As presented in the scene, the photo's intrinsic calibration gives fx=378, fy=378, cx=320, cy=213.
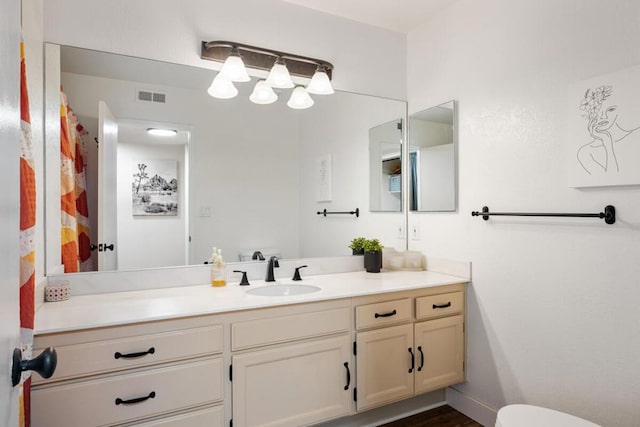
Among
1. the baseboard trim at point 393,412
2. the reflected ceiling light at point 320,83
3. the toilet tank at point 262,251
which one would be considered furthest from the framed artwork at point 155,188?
the baseboard trim at point 393,412

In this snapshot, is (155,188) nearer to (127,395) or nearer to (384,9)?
(127,395)

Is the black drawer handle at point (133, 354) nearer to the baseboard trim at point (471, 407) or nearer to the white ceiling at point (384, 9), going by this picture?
the baseboard trim at point (471, 407)

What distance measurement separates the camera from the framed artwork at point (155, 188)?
1973 millimetres

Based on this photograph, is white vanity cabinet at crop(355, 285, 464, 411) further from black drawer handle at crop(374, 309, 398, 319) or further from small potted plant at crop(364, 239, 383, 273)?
small potted plant at crop(364, 239, 383, 273)

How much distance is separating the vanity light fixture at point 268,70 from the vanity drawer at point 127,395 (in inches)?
58.2

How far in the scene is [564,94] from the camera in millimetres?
1778

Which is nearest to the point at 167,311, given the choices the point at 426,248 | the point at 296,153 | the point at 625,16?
the point at 296,153

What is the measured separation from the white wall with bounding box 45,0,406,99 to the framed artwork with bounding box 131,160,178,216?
0.58 m

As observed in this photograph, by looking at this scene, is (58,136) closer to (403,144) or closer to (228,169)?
(228,169)

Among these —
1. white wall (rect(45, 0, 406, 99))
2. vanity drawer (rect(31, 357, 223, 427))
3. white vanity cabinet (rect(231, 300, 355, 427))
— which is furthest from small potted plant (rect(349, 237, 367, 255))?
vanity drawer (rect(31, 357, 223, 427))

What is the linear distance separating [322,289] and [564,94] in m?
1.52

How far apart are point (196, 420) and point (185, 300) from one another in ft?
1.64

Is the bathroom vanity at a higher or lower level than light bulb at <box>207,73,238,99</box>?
lower

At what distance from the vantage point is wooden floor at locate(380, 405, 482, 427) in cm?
218
